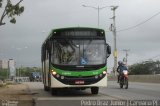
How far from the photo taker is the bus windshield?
23.2 meters

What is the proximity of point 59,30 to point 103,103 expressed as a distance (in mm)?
6256

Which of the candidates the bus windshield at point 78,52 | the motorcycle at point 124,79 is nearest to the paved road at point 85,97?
the bus windshield at point 78,52

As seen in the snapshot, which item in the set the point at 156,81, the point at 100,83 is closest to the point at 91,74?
the point at 100,83

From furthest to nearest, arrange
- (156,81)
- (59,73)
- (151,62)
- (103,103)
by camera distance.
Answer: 1. (151,62)
2. (156,81)
3. (59,73)
4. (103,103)

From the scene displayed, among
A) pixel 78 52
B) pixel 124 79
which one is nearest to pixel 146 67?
pixel 124 79

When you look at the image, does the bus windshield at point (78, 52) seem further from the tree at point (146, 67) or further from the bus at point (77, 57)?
the tree at point (146, 67)

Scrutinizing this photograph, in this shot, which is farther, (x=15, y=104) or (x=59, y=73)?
(x=59, y=73)

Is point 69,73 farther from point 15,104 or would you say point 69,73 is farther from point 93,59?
point 15,104

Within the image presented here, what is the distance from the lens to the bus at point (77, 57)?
906 inches

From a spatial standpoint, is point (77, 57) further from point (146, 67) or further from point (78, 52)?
point (146, 67)

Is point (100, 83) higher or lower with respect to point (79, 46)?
lower

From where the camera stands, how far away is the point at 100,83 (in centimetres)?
2334

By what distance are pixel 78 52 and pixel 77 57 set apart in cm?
24

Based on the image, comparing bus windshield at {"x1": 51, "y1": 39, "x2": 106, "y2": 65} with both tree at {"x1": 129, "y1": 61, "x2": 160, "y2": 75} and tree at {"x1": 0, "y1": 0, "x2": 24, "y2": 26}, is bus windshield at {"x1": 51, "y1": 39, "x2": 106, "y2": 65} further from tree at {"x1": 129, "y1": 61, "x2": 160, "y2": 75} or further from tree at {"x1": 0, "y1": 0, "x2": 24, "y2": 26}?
tree at {"x1": 129, "y1": 61, "x2": 160, "y2": 75}
